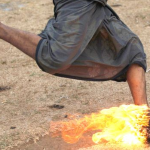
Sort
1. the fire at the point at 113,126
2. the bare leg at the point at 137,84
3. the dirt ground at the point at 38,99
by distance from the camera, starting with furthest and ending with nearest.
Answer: the dirt ground at the point at 38,99
the bare leg at the point at 137,84
the fire at the point at 113,126

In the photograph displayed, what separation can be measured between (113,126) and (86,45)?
0.78 metres

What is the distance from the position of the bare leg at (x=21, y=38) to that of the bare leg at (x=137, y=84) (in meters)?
0.88

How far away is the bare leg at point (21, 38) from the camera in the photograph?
3.57 m

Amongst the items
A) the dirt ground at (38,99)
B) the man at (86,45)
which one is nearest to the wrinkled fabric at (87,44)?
the man at (86,45)

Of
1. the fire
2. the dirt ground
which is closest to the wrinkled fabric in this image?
the fire

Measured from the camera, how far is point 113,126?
12.5 ft

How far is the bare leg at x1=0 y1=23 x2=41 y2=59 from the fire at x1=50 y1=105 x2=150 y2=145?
907 mm

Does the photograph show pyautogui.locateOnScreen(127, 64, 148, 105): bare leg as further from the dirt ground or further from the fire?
the dirt ground

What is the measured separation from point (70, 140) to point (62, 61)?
0.83 metres

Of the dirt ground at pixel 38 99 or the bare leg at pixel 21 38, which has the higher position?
the bare leg at pixel 21 38

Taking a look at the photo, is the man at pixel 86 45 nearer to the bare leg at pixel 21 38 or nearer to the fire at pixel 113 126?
the bare leg at pixel 21 38

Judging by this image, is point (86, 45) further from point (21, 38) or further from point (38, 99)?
point (38, 99)

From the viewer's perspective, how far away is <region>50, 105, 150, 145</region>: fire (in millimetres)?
3496

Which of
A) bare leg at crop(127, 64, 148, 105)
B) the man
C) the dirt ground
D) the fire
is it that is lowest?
the dirt ground
